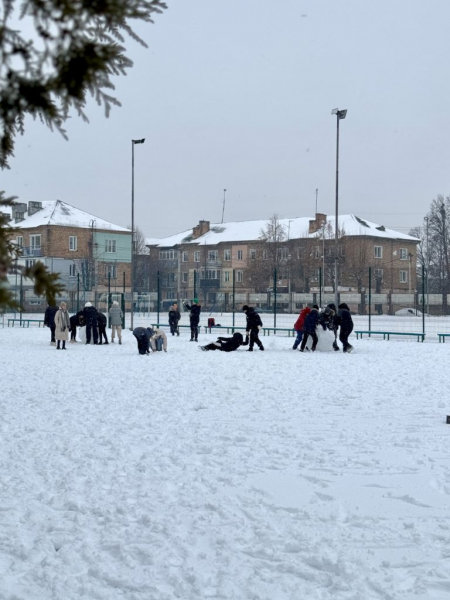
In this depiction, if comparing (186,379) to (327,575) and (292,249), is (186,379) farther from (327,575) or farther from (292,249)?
(292,249)

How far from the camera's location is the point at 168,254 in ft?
307

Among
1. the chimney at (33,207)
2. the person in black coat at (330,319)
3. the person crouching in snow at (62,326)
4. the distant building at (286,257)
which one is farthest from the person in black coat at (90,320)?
the chimney at (33,207)

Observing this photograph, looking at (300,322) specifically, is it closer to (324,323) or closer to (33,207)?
(324,323)

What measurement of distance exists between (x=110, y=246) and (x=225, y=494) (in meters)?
72.9

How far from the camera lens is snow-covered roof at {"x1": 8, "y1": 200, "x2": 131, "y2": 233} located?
7331 centimetres

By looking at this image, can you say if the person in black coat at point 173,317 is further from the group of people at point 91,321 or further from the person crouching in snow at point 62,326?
the person crouching in snow at point 62,326

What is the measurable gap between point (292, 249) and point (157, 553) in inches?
2872

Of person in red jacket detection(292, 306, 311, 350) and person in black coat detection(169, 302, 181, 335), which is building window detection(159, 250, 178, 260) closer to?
person in black coat detection(169, 302, 181, 335)

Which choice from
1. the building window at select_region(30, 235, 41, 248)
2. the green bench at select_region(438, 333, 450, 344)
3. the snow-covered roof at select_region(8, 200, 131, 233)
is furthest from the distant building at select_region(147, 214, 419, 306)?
the green bench at select_region(438, 333, 450, 344)

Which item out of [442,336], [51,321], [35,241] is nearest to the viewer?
[51,321]

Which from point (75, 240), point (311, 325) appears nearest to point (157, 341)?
point (311, 325)

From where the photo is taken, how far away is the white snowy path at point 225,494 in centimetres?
453

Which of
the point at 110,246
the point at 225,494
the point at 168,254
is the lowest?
the point at 225,494

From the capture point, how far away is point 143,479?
269 inches
